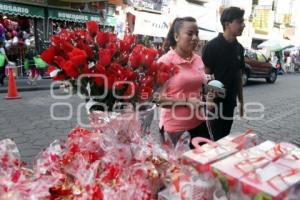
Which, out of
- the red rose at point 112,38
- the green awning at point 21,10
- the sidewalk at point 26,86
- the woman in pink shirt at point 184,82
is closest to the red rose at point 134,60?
the red rose at point 112,38

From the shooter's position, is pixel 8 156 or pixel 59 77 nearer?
pixel 8 156

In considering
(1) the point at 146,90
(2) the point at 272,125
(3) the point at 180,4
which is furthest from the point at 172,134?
(3) the point at 180,4

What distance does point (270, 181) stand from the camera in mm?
1052

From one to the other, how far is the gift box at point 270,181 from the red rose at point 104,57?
2.51ft

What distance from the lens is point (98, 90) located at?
1607mm

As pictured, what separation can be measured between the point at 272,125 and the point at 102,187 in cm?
617

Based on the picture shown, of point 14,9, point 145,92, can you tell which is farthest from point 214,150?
point 14,9

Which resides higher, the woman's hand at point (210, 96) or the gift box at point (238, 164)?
the woman's hand at point (210, 96)

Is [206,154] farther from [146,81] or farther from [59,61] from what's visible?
[59,61]

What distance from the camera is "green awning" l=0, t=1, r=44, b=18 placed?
42.6ft

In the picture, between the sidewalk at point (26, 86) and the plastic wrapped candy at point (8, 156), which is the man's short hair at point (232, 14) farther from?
the sidewalk at point (26, 86)

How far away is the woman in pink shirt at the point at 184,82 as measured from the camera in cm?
241

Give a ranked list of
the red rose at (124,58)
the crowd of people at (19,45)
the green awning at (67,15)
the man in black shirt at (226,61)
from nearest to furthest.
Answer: the red rose at (124,58), the man in black shirt at (226,61), the crowd of people at (19,45), the green awning at (67,15)

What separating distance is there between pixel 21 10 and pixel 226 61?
12.4m
